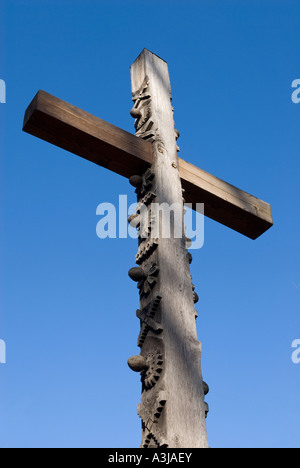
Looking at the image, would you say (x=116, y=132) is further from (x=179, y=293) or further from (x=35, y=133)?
(x=179, y=293)

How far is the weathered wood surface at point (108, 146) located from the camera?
2.73 meters

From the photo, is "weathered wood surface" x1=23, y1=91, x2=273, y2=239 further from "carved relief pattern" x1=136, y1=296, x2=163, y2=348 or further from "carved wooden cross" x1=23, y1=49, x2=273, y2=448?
"carved relief pattern" x1=136, y1=296, x2=163, y2=348

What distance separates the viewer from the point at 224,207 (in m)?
3.22

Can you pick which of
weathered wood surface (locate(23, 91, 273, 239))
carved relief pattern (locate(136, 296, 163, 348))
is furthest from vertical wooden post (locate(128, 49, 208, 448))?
weathered wood surface (locate(23, 91, 273, 239))

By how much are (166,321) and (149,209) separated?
24.0 inches

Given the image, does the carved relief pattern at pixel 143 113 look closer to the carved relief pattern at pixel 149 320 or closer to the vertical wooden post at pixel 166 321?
the vertical wooden post at pixel 166 321

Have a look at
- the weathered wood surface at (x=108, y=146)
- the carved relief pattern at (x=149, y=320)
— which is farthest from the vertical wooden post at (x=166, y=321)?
the weathered wood surface at (x=108, y=146)

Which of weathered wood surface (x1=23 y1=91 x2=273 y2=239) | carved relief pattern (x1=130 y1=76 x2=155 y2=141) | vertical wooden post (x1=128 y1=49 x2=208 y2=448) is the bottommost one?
vertical wooden post (x1=128 y1=49 x2=208 y2=448)

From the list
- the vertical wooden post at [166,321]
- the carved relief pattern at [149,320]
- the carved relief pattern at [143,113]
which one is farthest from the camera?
the carved relief pattern at [143,113]

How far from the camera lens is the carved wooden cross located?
83.8 inches
